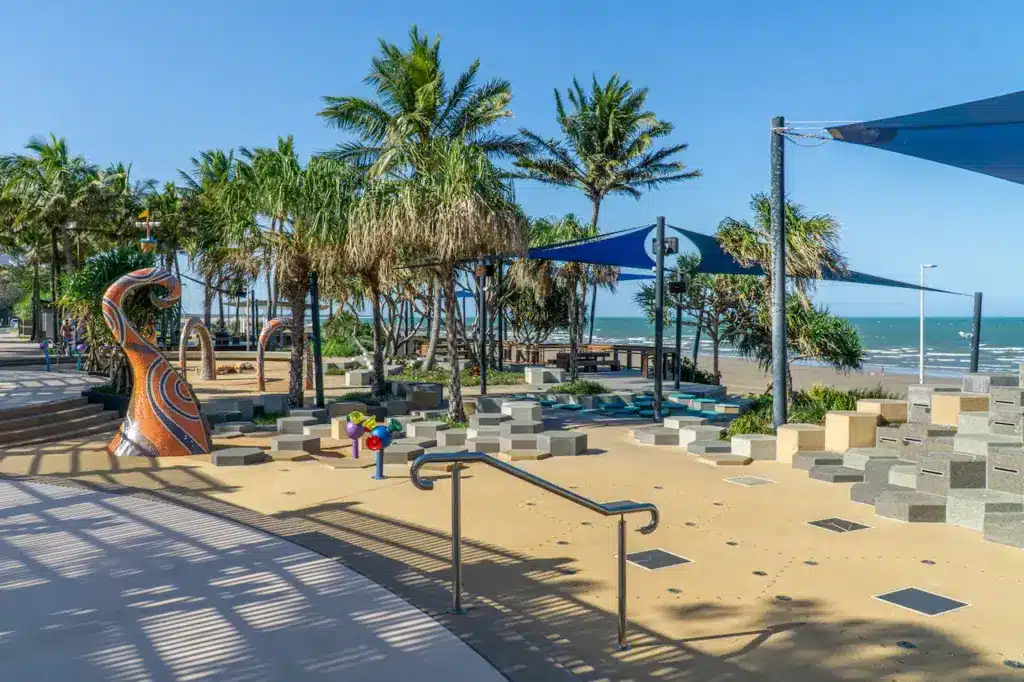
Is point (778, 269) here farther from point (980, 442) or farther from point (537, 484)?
point (537, 484)

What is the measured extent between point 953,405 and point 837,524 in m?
3.11

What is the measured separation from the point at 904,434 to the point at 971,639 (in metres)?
5.28

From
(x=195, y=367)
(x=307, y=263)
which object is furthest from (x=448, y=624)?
(x=195, y=367)

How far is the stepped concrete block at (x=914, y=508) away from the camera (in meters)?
6.76

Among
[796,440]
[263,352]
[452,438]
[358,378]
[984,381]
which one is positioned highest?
[263,352]

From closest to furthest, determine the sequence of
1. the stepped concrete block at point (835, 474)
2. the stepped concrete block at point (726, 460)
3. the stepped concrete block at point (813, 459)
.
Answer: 1. the stepped concrete block at point (835, 474)
2. the stepped concrete block at point (813, 459)
3. the stepped concrete block at point (726, 460)

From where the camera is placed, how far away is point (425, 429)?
1129cm

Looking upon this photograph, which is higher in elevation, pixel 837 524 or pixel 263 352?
pixel 263 352

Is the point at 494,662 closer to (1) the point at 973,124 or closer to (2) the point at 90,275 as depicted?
(1) the point at 973,124

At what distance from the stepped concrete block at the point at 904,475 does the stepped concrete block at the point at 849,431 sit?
1.79 meters

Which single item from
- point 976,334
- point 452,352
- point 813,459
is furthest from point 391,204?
point 976,334

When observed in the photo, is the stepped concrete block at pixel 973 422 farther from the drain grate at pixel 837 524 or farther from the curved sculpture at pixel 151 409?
the curved sculpture at pixel 151 409

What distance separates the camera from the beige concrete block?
862cm

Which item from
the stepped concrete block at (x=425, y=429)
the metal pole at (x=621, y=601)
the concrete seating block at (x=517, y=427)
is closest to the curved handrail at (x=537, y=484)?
the metal pole at (x=621, y=601)
